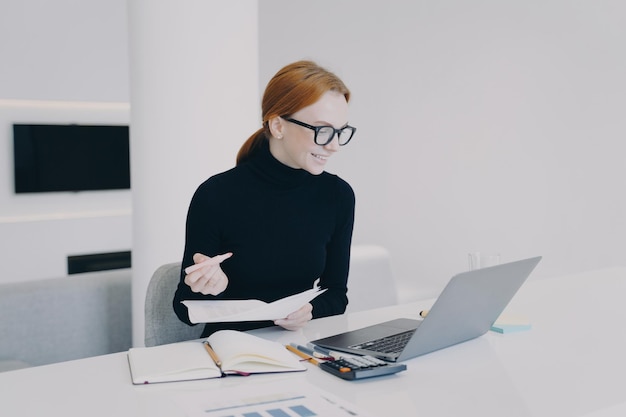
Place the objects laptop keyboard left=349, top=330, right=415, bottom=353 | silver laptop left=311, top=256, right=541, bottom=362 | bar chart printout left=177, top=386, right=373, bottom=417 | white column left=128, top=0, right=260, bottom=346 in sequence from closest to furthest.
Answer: bar chart printout left=177, top=386, right=373, bottom=417, silver laptop left=311, top=256, right=541, bottom=362, laptop keyboard left=349, top=330, right=415, bottom=353, white column left=128, top=0, right=260, bottom=346

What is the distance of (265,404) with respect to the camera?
125 centimetres

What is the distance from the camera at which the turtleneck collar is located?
216cm

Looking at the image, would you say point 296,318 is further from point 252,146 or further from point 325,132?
point 252,146

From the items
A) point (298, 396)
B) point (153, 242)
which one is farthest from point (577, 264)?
point (298, 396)

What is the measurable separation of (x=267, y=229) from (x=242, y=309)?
529mm

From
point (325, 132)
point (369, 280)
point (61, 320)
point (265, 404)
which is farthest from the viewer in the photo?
point (369, 280)

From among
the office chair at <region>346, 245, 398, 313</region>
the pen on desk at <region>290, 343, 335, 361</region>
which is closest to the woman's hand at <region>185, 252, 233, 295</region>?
the pen on desk at <region>290, 343, 335, 361</region>

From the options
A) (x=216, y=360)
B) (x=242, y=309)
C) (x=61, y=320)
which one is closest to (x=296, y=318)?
(x=242, y=309)

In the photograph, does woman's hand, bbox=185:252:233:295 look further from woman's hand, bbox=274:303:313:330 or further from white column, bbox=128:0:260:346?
white column, bbox=128:0:260:346

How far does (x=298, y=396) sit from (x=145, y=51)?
2.10 meters

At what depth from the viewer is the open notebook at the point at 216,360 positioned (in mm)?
1403

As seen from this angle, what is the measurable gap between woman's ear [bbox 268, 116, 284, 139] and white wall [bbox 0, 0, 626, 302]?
3285mm

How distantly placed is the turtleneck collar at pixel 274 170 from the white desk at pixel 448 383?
0.53m

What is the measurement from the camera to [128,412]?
1.22 m
